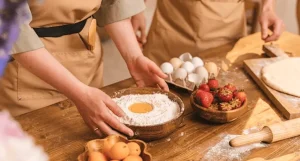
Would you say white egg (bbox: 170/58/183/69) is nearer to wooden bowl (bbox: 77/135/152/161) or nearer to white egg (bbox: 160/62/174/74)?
white egg (bbox: 160/62/174/74)

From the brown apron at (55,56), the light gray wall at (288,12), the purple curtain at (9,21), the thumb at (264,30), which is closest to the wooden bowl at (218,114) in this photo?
the brown apron at (55,56)

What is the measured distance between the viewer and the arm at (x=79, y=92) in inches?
37.3

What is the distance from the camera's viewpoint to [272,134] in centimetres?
101

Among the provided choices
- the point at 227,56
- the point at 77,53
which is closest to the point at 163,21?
the point at 227,56

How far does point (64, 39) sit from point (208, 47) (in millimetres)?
740

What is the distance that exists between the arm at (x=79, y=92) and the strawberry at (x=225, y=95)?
0.29 meters

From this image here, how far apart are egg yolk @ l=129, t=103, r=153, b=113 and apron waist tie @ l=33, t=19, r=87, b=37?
35 centimetres

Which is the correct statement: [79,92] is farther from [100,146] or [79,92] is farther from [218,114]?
[218,114]

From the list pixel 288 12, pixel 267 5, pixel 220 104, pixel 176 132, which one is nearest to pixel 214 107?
pixel 220 104

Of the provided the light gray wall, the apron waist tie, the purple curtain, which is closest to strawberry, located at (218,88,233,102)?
the apron waist tie

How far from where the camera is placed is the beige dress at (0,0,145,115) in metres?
1.17

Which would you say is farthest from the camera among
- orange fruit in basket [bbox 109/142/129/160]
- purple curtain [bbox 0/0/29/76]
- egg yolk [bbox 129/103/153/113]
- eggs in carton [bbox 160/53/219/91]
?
eggs in carton [bbox 160/53/219/91]

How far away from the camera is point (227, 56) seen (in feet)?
5.11

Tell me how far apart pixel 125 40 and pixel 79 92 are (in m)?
0.38
